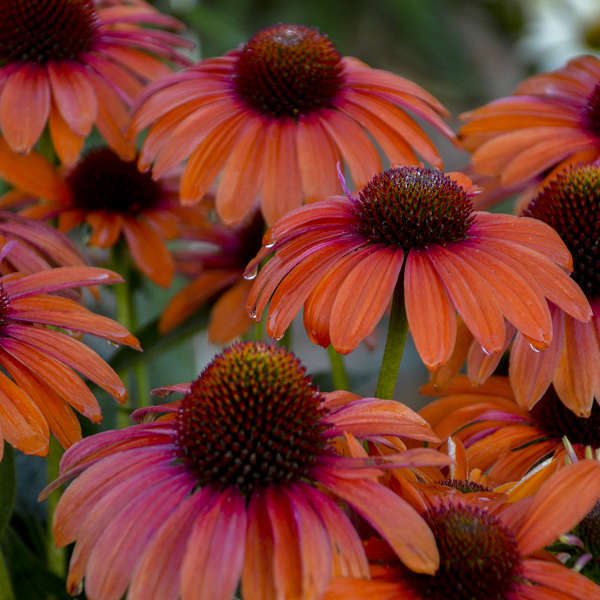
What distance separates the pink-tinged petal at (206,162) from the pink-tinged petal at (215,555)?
29 cm

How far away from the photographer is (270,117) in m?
0.68

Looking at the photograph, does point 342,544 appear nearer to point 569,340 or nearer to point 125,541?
point 125,541

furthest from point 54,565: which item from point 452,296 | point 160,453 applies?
point 452,296

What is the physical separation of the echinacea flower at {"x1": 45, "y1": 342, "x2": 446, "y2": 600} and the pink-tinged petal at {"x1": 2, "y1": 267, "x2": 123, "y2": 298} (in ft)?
0.41

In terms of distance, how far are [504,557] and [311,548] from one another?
9 cm

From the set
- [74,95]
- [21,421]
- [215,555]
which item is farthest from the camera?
[74,95]

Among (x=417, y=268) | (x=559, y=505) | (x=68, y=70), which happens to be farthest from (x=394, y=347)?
(x=68, y=70)

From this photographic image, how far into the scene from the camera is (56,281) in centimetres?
56

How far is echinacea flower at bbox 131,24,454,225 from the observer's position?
2.06 feet

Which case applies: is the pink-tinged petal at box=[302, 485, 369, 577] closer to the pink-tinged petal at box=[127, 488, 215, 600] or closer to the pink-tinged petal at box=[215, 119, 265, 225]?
the pink-tinged petal at box=[127, 488, 215, 600]

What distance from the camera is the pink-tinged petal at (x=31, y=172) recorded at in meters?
0.80

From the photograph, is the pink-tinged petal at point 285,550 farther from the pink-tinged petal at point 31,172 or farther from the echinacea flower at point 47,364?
the pink-tinged petal at point 31,172

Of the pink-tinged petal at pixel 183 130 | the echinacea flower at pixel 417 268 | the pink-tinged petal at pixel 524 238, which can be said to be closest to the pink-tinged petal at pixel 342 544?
the echinacea flower at pixel 417 268

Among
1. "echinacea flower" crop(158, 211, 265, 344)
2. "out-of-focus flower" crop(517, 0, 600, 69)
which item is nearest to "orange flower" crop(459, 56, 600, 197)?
"echinacea flower" crop(158, 211, 265, 344)
